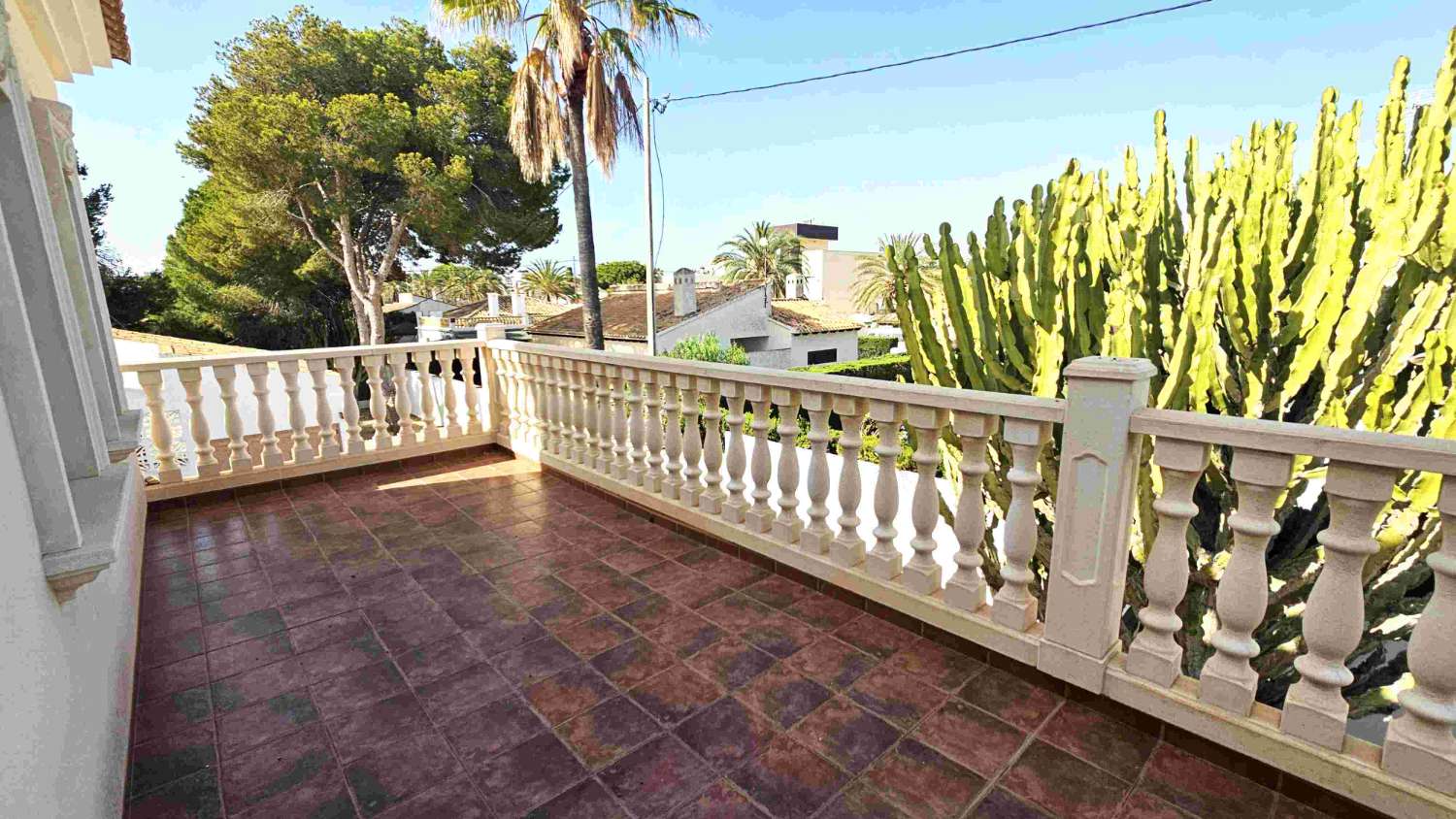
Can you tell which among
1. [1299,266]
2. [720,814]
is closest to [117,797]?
[720,814]

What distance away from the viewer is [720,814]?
5.84 feet

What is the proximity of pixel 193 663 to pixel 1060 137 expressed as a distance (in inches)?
669

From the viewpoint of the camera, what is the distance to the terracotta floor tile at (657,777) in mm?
1827

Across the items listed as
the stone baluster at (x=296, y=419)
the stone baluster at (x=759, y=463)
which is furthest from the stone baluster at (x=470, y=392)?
the stone baluster at (x=759, y=463)

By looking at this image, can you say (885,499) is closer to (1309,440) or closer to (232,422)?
(1309,440)

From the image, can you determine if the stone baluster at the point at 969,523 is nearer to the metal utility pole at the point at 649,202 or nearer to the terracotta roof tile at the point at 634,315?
the metal utility pole at the point at 649,202

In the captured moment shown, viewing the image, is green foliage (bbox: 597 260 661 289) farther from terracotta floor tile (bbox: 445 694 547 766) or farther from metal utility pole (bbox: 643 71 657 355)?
terracotta floor tile (bbox: 445 694 547 766)

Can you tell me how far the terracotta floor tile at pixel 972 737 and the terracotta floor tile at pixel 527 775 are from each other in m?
1.08

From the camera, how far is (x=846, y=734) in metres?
2.07

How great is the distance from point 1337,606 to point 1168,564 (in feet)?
1.25

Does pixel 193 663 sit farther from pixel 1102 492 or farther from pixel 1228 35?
pixel 1228 35

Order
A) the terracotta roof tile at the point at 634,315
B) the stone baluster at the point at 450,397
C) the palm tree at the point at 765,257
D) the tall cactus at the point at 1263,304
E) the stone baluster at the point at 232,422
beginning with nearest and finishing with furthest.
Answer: the tall cactus at the point at 1263,304 → the stone baluster at the point at 232,422 → the stone baluster at the point at 450,397 → the terracotta roof tile at the point at 634,315 → the palm tree at the point at 765,257

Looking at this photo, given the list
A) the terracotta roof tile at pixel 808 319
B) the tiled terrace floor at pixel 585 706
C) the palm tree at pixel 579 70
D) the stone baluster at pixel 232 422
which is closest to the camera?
the tiled terrace floor at pixel 585 706

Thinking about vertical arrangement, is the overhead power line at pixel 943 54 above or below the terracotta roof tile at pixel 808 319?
above
